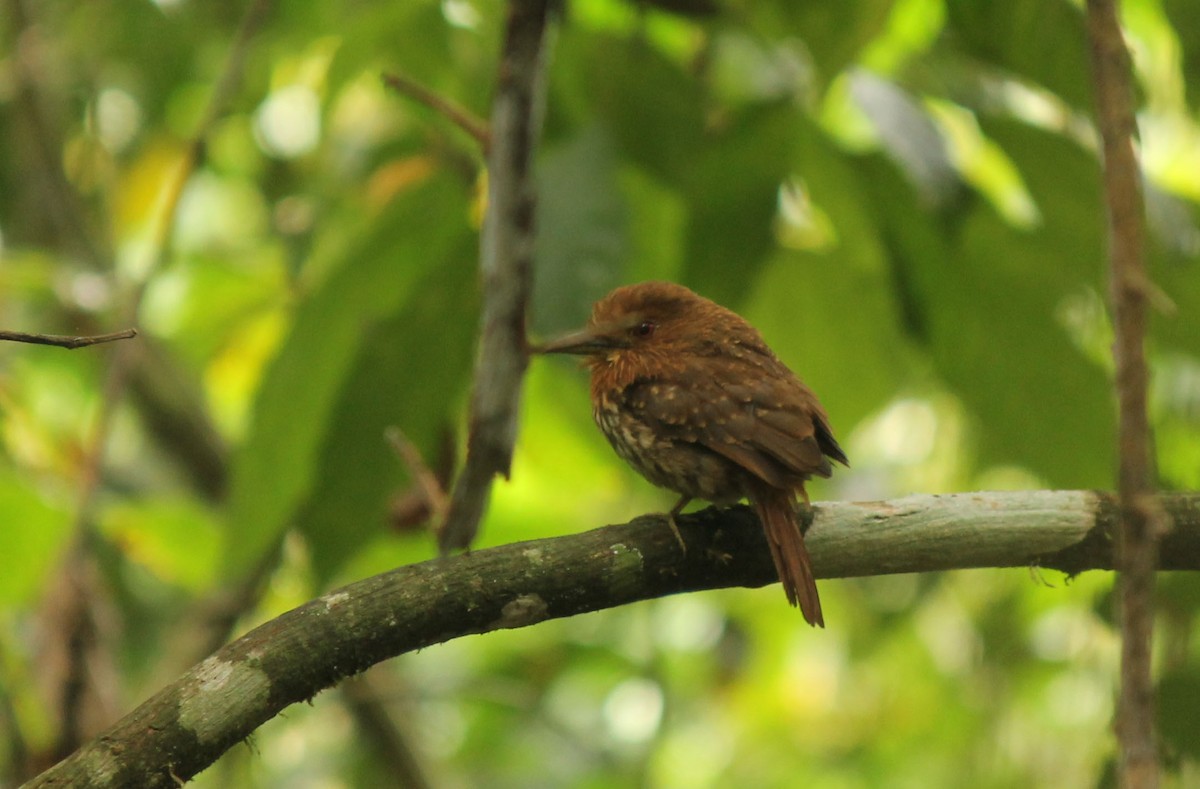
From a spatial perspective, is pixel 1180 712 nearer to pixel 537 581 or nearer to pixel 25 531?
pixel 537 581

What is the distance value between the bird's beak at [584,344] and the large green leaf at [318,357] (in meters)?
0.35

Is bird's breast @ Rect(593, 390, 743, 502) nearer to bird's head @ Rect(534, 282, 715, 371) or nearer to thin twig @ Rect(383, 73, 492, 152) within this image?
bird's head @ Rect(534, 282, 715, 371)

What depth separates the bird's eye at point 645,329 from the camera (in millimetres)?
2608

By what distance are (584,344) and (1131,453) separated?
1.40 meters

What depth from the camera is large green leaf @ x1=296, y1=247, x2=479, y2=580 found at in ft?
8.21

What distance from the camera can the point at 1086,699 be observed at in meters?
3.12

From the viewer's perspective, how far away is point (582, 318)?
2.23 m

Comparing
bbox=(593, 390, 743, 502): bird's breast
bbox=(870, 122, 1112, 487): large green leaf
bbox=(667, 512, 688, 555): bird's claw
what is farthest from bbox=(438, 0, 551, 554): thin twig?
bbox=(870, 122, 1112, 487): large green leaf

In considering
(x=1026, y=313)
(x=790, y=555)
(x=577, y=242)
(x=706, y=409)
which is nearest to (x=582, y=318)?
(x=577, y=242)

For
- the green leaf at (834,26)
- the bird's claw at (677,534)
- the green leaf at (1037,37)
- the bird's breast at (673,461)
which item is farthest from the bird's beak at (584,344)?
the green leaf at (1037,37)

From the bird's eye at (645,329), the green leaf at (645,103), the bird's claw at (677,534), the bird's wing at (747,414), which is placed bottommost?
the bird's eye at (645,329)

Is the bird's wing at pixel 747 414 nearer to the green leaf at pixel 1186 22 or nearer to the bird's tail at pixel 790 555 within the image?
the bird's tail at pixel 790 555

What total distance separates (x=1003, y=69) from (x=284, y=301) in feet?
6.48

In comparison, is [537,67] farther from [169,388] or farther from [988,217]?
[169,388]
